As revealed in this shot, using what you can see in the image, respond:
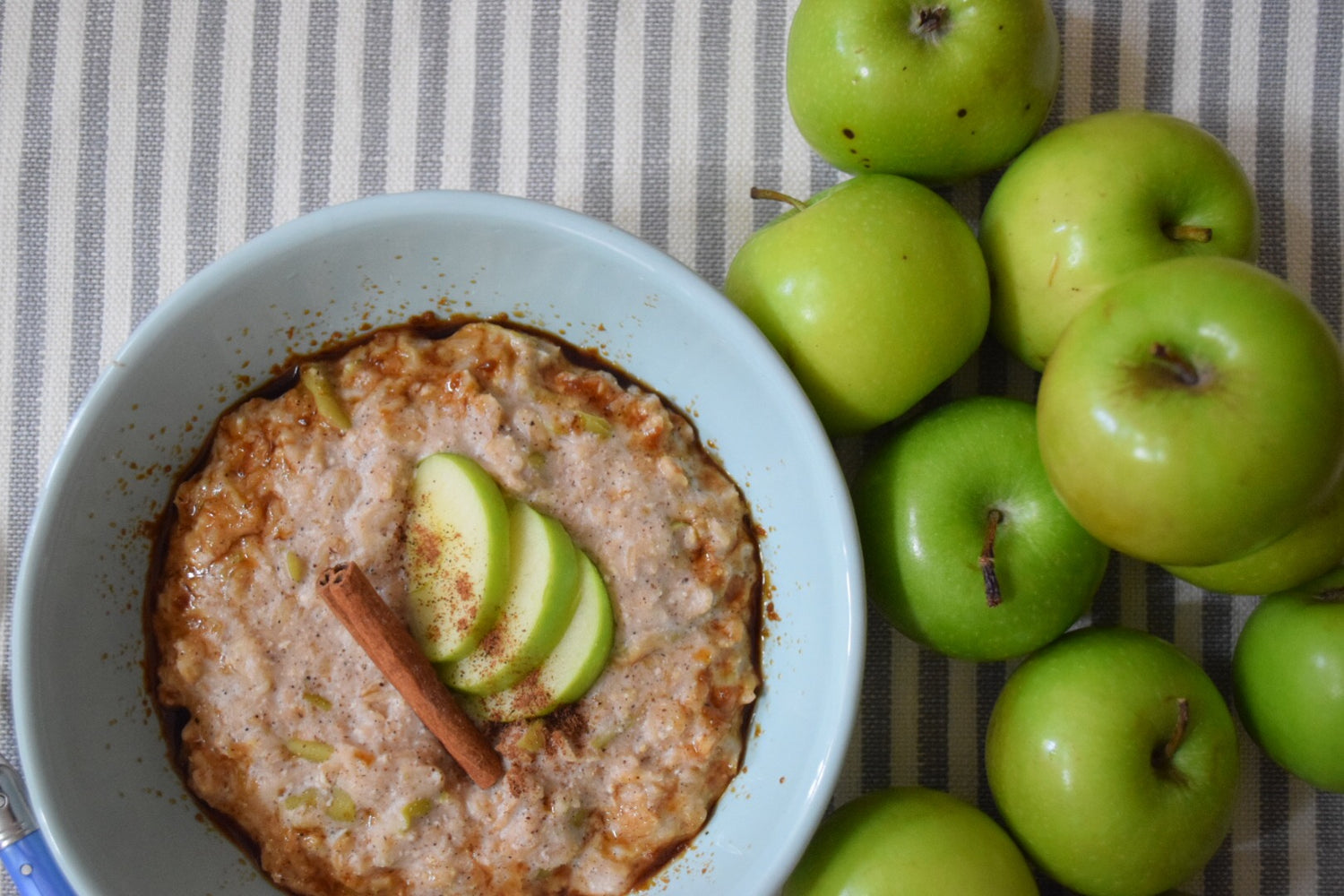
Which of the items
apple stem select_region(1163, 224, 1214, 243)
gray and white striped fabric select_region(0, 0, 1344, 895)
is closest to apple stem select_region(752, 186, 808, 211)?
gray and white striped fabric select_region(0, 0, 1344, 895)

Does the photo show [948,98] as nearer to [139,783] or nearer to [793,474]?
[793,474]

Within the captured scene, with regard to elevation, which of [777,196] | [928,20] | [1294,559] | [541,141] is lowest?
[1294,559]

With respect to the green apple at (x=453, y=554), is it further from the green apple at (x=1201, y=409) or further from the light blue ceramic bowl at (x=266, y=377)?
the green apple at (x=1201, y=409)

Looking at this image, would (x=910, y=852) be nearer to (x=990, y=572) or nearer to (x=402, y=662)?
(x=990, y=572)

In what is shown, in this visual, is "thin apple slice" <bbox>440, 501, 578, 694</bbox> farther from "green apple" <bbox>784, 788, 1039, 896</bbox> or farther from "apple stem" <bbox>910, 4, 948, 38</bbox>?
"apple stem" <bbox>910, 4, 948, 38</bbox>

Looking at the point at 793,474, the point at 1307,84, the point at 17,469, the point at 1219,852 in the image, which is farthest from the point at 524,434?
the point at 1307,84

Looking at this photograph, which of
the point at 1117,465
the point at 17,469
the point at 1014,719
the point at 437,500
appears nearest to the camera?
the point at 1117,465

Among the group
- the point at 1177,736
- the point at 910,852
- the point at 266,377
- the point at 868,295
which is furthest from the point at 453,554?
the point at 1177,736
